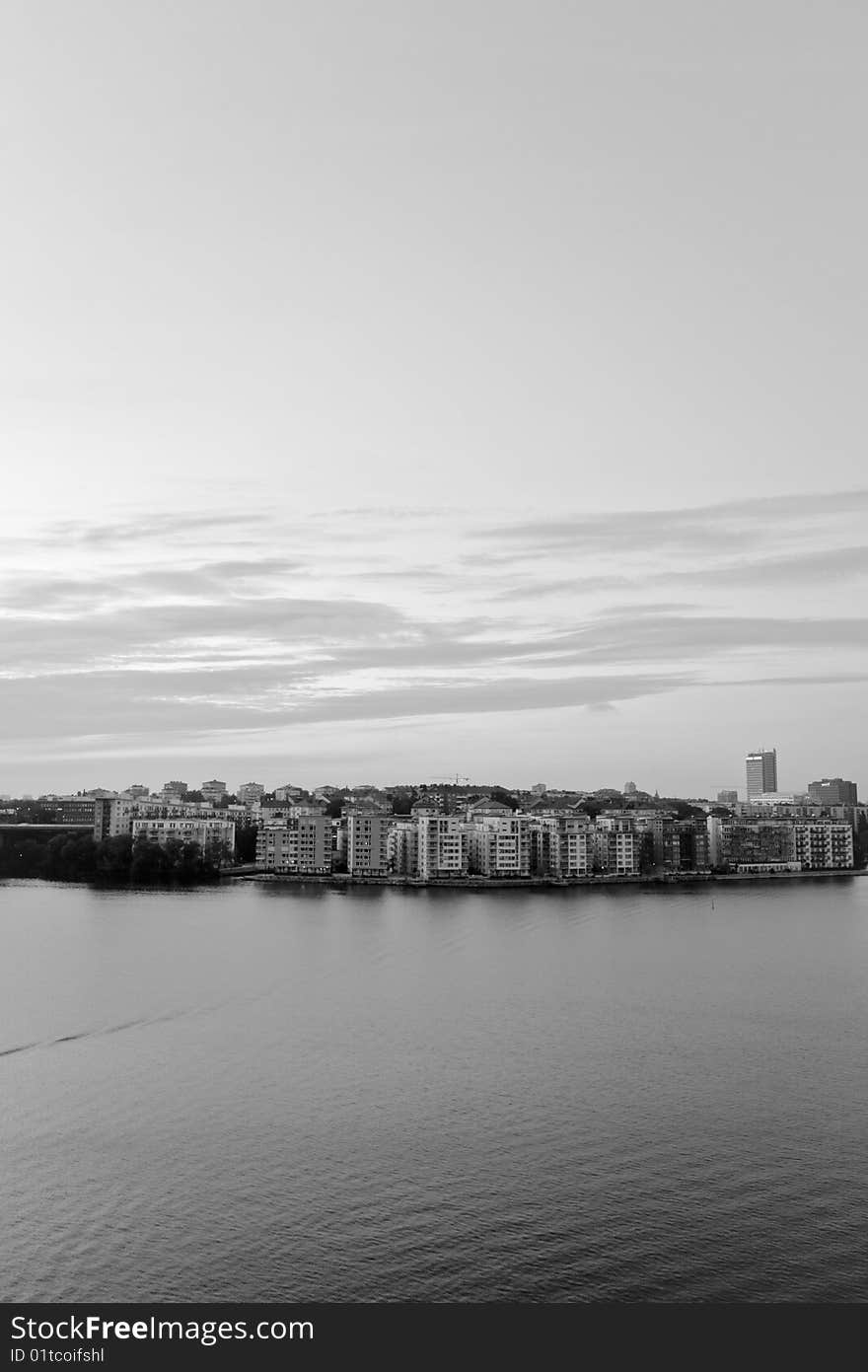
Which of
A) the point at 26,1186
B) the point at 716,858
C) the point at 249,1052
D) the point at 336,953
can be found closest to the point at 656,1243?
the point at 26,1186

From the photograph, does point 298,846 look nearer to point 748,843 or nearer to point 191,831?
point 191,831

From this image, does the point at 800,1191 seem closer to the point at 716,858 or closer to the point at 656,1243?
Answer: the point at 656,1243

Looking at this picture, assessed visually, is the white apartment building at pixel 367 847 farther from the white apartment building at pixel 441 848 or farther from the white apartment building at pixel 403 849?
the white apartment building at pixel 441 848

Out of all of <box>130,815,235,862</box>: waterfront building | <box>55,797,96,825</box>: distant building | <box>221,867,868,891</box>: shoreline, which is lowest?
<box>221,867,868,891</box>: shoreline

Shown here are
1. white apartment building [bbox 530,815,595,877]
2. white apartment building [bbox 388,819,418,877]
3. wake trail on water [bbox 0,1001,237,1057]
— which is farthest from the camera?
white apartment building [bbox 388,819,418,877]

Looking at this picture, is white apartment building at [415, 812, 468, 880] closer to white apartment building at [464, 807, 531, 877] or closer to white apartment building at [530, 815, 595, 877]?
white apartment building at [464, 807, 531, 877]

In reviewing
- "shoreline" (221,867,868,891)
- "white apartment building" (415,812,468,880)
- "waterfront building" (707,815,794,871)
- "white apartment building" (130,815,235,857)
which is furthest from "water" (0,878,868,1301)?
"waterfront building" (707,815,794,871)

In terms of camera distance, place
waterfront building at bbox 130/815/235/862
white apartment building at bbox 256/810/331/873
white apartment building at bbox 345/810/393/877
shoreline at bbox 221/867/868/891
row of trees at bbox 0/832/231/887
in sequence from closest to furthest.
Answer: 1. row of trees at bbox 0/832/231/887
2. shoreline at bbox 221/867/868/891
3. white apartment building at bbox 345/810/393/877
4. white apartment building at bbox 256/810/331/873
5. waterfront building at bbox 130/815/235/862
